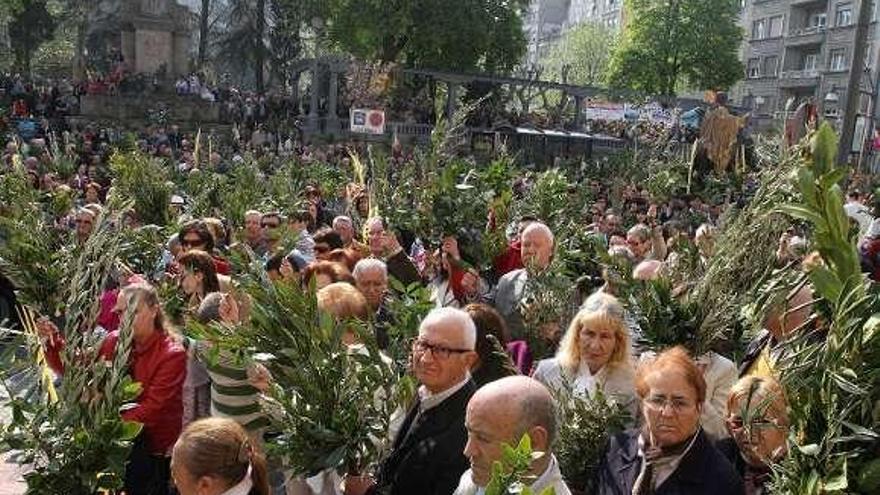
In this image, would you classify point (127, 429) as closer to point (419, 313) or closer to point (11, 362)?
point (11, 362)

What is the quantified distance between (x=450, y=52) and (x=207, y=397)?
3428 cm

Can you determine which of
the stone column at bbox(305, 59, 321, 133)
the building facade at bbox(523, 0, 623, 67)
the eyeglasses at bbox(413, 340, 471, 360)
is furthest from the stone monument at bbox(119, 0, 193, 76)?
the building facade at bbox(523, 0, 623, 67)

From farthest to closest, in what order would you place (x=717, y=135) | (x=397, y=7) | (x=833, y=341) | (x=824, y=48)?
1. (x=824, y=48)
2. (x=397, y=7)
3. (x=717, y=135)
4. (x=833, y=341)

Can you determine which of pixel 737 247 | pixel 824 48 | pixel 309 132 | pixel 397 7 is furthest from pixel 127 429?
pixel 824 48

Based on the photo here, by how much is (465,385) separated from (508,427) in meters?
0.80

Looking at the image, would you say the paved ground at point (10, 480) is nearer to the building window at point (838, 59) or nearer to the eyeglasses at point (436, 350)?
the eyeglasses at point (436, 350)

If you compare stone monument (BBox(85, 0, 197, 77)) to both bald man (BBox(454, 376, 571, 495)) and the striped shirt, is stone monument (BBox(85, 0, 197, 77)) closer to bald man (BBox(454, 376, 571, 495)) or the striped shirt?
the striped shirt

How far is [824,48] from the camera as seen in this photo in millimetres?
51812

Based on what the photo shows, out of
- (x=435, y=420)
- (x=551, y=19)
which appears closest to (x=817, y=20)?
(x=435, y=420)

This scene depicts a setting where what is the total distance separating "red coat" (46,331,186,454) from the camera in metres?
4.38

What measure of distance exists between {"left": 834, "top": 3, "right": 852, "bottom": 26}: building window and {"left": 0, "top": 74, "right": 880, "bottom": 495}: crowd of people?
165ft

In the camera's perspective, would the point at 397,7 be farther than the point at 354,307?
Yes

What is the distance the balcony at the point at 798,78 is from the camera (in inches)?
2077

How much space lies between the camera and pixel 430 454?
10.9ft
